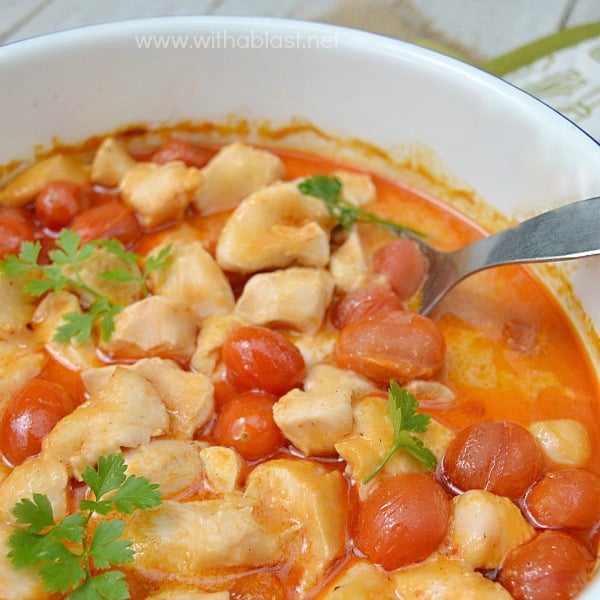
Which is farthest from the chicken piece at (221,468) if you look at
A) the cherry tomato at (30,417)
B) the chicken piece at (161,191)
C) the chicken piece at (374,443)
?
the chicken piece at (161,191)

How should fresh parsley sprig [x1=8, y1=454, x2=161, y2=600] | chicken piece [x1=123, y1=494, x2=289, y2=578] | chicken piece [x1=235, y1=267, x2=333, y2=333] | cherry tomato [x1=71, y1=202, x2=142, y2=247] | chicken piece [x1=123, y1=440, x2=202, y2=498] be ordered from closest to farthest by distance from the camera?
fresh parsley sprig [x1=8, y1=454, x2=161, y2=600] → chicken piece [x1=123, y1=494, x2=289, y2=578] → chicken piece [x1=123, y1=440, x2=202, y2=498] → chicken piece [x1=235, y1=267, x2=333, y2=333] → cherry tomato [x1=71, y1=202, x2=142, y2=247]

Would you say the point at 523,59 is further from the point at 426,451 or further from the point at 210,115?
the point at 426,451

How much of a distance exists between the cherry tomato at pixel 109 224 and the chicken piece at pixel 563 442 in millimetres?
1197

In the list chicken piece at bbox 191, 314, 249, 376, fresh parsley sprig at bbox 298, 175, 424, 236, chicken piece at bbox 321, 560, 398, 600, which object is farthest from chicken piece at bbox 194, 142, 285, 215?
chicken piece at bbox 321, 560, 398, 600

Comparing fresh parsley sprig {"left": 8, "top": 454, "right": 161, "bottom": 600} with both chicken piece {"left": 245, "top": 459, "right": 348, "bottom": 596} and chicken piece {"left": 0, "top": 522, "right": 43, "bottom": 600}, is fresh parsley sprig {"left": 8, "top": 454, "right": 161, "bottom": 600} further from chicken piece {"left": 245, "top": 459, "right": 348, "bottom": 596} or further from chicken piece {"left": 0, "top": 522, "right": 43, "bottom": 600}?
chicken piece {"left": 245, "top": 459, "right": 348, "bottom": 596}

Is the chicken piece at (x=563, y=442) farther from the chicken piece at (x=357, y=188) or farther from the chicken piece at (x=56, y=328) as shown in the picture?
the chicken piece at (x=56, y=328)

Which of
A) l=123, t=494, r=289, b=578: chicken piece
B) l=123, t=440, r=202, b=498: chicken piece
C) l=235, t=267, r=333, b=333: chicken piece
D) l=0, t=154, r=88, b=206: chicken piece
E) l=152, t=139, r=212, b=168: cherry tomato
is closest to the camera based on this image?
l=123, t=494, r=289, b=578: chicken piece

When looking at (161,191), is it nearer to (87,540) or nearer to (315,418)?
(315,418)

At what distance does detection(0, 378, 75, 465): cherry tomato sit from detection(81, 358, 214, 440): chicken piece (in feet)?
0.28

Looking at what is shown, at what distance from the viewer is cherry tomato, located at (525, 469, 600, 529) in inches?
64.2

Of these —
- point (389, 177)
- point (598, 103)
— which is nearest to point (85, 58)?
point (389, 177)

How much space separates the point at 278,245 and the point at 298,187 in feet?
0.75

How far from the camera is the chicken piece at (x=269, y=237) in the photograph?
6.93ft

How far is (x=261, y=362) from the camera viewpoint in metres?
1.85
